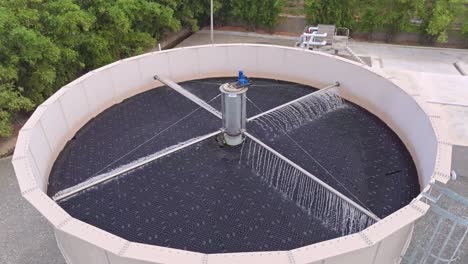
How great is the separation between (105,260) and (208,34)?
15.9 metres

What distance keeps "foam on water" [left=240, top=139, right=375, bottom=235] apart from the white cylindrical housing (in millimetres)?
213

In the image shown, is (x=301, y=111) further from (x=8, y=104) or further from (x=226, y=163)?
(x=8, y=104)

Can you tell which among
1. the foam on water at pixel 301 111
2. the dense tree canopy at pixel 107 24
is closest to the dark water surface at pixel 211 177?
the foam on water at pixel 301 111

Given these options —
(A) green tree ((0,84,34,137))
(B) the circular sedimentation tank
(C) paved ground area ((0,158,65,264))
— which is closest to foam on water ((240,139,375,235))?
(B) the circular sedimentation tank

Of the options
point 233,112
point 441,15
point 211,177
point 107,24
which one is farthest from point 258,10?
point 211,177

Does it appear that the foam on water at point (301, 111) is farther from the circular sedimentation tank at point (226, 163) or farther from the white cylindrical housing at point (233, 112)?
the white cylindrical housing at point (233, 112)

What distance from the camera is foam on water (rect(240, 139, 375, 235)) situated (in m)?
3.56

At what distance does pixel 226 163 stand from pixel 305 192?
1.02 m

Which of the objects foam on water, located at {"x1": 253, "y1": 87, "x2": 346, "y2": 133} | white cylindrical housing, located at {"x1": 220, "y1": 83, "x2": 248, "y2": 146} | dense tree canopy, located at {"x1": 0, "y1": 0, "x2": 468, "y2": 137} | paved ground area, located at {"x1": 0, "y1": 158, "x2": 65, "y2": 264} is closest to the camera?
white cylindrical housing, located at {"x1": 220, "y1": 83, "x2": 248, "y2": 146}

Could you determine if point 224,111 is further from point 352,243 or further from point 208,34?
point 208,34

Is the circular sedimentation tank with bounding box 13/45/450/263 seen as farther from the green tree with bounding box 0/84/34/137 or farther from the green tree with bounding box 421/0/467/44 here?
the green tree with bounding box 421/0/467/44

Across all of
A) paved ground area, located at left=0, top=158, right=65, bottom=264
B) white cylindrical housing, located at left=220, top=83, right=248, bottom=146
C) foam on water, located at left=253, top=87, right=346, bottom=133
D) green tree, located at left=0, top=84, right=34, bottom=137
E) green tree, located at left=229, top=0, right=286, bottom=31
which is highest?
white cylindrical housing, located at left=220, top=83, right=248, bottom=146

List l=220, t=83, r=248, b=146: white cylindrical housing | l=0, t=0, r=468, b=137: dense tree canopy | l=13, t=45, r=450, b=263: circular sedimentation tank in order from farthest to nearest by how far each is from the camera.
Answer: l=0, t=0, r=468, b=137: dense tree canopy < l=220, t=83, r=248, b=146: white cylindrical housing < l=13, t=45, r=450, b=263: circular sedimentation tank

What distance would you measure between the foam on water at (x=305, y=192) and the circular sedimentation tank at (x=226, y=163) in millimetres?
13
